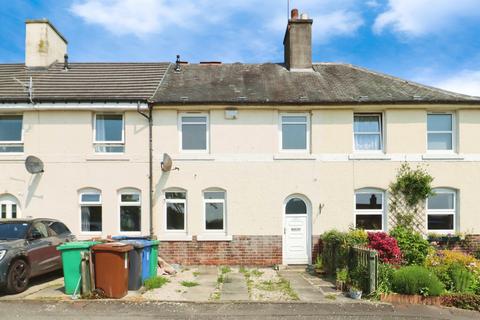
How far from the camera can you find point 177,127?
1335 cm

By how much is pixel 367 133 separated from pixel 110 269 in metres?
9.48

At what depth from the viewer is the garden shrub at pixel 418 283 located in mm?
8523

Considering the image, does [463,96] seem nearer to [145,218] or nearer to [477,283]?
[477,283]

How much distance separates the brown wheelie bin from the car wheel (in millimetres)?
1910

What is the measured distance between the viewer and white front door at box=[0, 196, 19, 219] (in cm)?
1308

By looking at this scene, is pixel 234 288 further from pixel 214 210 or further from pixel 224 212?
pixel 214 210

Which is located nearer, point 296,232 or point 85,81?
point 296,232

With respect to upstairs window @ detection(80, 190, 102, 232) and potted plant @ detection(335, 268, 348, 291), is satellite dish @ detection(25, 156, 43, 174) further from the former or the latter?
potted plant @ detection(335, 268, 348, 291)

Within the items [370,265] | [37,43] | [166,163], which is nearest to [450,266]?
[370,265]

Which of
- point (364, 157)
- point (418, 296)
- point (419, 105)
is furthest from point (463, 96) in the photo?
point (418, 296)

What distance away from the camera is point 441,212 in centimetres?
1324

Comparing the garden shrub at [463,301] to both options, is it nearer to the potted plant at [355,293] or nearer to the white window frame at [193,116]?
the potted plant at [355,293]

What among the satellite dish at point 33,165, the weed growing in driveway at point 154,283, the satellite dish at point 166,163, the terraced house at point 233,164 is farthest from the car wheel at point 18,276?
the satellite dish at point 166,163

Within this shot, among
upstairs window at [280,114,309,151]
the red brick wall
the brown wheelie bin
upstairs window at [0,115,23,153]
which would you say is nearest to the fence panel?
the red brick wall
